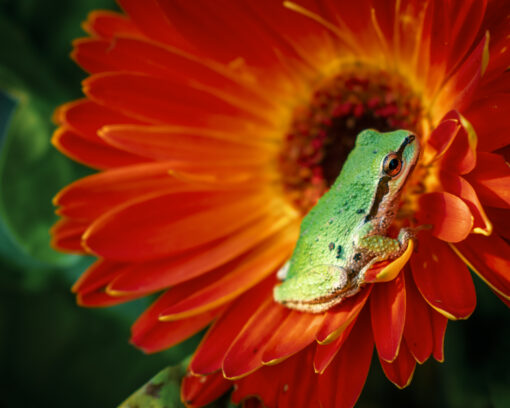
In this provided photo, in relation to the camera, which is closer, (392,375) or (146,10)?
(392,375)

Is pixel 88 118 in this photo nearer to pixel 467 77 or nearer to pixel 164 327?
pixel 164 327

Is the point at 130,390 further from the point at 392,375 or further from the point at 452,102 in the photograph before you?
the point at 452,102

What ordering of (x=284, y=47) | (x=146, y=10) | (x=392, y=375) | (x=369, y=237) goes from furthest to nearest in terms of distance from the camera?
(x=284, y=47) → (x=146, y=10) → (x=369, y=237) → (x=392, y=375)

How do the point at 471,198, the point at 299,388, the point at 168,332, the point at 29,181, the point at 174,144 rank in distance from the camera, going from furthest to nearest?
the point at 29,181, the point at 174,144, the point at 168,332, the point at 299,388, the point at 471,198

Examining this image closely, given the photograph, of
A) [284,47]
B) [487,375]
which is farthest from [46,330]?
[487,375]

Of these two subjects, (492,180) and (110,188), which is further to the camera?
(110,188)

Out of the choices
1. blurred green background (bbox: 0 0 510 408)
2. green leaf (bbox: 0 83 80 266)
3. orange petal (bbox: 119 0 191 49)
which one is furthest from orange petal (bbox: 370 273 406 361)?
green leaf (bbox: 0 83 80 266)

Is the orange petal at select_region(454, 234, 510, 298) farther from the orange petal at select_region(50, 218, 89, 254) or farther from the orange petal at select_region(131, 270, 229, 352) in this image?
the orange petal at select_region(50, 218, 89, 254)

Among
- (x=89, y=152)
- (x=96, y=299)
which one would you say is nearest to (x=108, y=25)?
(x=89, y=152)
